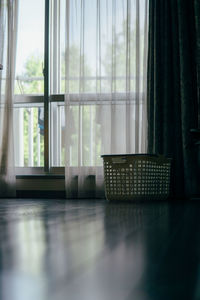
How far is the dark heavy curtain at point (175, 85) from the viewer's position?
122 inches

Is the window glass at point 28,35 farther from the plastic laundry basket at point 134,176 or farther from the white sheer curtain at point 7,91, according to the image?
the plastic laundry basket at point 134,176

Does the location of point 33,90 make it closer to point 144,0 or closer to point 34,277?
point 144,0

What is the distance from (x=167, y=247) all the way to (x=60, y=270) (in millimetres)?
327

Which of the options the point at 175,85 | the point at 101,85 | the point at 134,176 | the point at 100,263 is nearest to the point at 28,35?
the point at 101,85

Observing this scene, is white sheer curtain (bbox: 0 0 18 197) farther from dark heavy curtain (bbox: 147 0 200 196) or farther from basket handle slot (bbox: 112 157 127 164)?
dark heavy curtain (bbox: 147 0 200 196)

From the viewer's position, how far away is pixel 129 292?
516 millimetres

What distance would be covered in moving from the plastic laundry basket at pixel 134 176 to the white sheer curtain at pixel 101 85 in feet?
1.26

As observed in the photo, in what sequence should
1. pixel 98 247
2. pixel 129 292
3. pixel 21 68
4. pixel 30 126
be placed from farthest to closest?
1. pixel 30 126
2. pixel 21 68
3. pixel 98 247
4. pixel 129 292

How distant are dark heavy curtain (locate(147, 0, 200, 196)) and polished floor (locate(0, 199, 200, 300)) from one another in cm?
189

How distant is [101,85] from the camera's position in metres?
3.41

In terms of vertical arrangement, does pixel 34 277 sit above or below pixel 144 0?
below

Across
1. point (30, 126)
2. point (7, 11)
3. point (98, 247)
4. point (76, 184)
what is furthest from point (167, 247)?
point (30, 126)

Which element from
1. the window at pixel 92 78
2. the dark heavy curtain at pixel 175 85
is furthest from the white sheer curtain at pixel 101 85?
the dark heavy curtain at pixel 175 85

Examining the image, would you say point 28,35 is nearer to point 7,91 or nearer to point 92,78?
point 7,91
